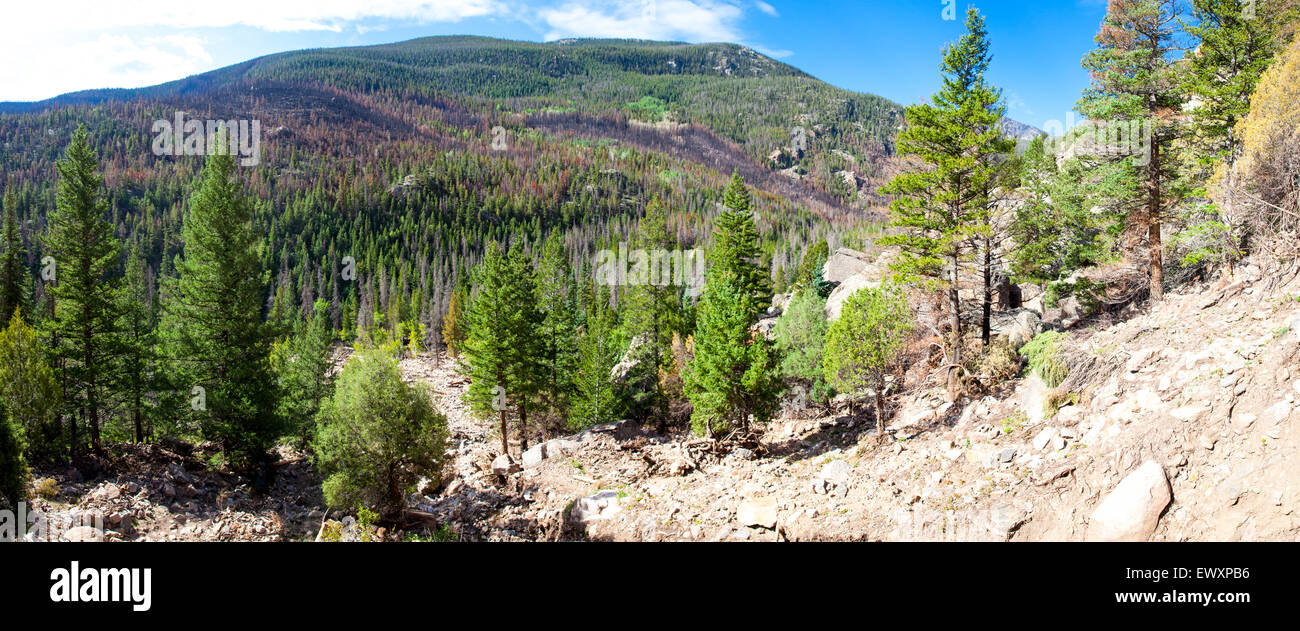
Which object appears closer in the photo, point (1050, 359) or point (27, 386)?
point (1050, 359)

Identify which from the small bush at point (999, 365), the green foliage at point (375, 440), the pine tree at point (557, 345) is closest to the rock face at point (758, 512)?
the small bush at point (999, 365)

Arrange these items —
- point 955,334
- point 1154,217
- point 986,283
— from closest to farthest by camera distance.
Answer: point 1154,217 → point 955,334 → point 986,283

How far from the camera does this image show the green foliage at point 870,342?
60.4ft

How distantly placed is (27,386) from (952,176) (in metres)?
31.4

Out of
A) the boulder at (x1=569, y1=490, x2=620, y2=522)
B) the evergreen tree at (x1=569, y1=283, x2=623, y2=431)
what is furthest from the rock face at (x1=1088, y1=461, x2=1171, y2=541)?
the evergreen tree at (x1=569, y1=283, x2=623, y2=431)

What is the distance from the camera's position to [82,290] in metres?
20.7

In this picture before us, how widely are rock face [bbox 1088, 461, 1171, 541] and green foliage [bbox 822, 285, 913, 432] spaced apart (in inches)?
331

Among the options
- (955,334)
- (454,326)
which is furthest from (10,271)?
(454,326)

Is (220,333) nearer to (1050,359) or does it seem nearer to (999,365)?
(1050,359)

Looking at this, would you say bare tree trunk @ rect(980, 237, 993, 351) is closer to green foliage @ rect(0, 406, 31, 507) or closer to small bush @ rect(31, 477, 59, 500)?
green foliage @ rect(0, 406, 31, 507)

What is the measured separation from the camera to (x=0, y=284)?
983 inches

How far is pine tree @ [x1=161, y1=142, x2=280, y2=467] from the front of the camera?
72.6 feet

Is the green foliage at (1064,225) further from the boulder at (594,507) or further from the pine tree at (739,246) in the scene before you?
the boulder at (594,507)

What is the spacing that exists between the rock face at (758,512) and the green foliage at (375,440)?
10560 mm
